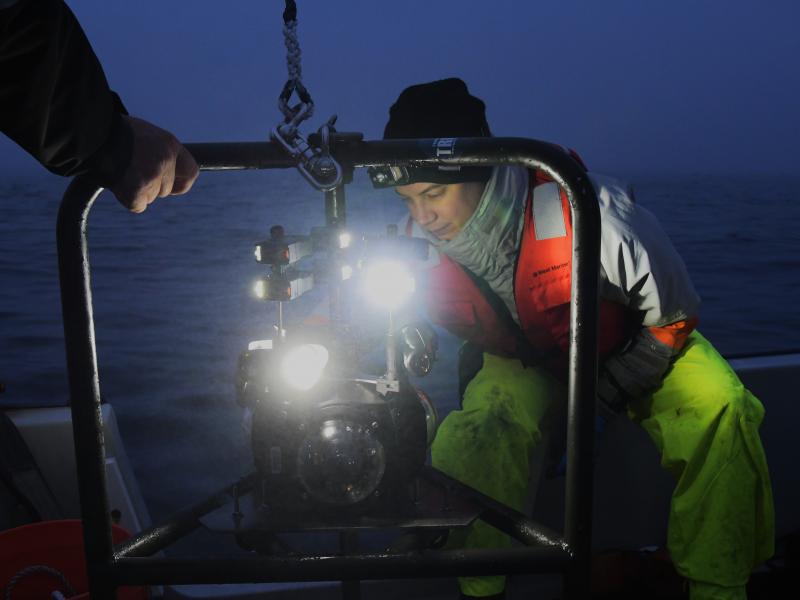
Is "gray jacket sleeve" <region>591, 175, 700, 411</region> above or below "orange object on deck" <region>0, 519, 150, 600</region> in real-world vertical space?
above

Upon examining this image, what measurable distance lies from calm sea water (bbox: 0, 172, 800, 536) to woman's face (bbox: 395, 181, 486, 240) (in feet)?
1.27

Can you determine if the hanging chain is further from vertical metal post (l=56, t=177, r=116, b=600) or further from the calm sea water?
the calm sea water

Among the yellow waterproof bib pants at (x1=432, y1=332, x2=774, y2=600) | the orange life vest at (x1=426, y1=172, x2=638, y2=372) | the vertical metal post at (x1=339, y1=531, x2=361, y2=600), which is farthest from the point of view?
the orange life vest at (x1=426, y1=172, x2=638, y2=372)

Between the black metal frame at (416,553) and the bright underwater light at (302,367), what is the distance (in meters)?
0.27

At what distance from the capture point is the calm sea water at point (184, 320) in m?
5.24

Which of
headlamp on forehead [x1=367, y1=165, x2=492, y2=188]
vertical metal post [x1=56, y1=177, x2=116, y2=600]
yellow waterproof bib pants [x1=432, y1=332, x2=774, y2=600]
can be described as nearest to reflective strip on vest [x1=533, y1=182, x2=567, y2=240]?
headlamp on forehead [x1=367, y1=165, x2=492, y2=188]

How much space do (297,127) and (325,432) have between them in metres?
0.46

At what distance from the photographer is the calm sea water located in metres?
5.24

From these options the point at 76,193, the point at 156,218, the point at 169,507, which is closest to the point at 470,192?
the point at 76,193

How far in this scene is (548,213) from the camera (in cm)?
198

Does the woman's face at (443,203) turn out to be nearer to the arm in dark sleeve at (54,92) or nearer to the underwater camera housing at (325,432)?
the underwater camera housing at (325,432)

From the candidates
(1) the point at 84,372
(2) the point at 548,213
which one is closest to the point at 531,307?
(2) the point at 548,213

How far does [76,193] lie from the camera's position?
104 cm

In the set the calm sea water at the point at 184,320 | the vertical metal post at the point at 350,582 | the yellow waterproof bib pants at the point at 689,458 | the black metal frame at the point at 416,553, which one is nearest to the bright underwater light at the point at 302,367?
the black metal frame at the point at 416,553
